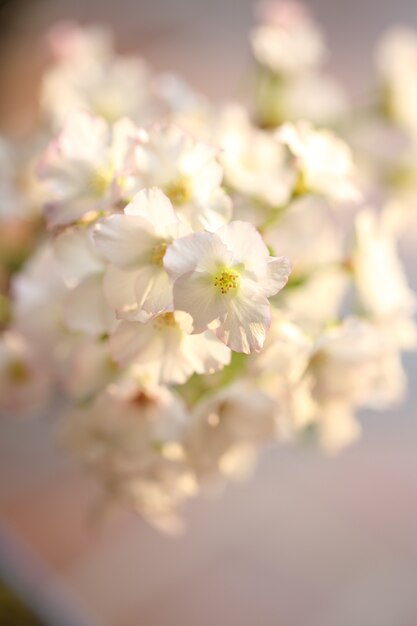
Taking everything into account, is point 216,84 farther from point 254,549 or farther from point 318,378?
point 318,378

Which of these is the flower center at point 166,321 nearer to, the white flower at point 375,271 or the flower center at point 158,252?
the flower center at point 158,252

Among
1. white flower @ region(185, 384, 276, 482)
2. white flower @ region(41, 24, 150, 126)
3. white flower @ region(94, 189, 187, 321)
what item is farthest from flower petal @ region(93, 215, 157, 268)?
white flower @ region(41, 24, 150, 126)

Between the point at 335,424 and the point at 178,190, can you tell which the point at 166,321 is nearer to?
the point at 178,190

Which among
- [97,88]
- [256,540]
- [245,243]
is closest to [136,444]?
[245,243]

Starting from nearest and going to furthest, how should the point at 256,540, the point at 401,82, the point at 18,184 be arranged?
the point at 18,184
the point at 401,82
the point at 256,540

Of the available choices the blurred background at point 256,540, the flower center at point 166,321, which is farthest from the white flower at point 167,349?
the blurred background at point 256,540

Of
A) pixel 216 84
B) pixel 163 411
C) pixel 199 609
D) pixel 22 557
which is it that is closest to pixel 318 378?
pixel 163 411
